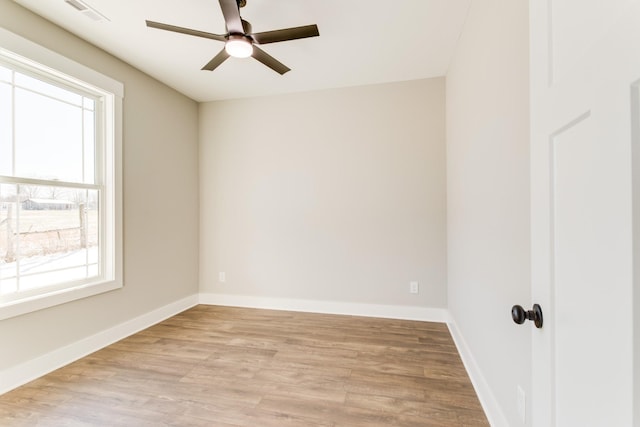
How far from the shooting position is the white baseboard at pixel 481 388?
60.6 inches

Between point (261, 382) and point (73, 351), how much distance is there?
65.3 inches

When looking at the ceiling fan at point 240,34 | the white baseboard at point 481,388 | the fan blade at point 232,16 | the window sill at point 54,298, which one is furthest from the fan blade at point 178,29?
the white baseboard at point 481,388

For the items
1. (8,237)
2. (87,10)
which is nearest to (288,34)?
(87,10)

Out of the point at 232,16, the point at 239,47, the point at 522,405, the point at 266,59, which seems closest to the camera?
the point at 522,405

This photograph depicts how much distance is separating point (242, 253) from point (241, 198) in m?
0.73

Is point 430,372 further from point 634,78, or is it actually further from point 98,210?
point 98,210

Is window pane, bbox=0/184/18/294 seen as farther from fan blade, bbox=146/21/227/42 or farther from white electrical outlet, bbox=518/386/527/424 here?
white electrical outlet, bbox=518/386/527/424

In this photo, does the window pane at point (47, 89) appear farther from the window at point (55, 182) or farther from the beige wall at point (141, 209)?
the beige wall at point (141, 209)

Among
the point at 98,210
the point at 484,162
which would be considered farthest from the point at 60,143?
the point at 484,162

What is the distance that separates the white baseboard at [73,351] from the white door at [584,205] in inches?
122

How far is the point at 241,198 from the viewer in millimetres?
3711

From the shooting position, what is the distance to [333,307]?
3.42 m

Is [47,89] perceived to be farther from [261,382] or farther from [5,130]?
[261,382]

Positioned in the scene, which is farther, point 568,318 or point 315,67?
point 315,67
